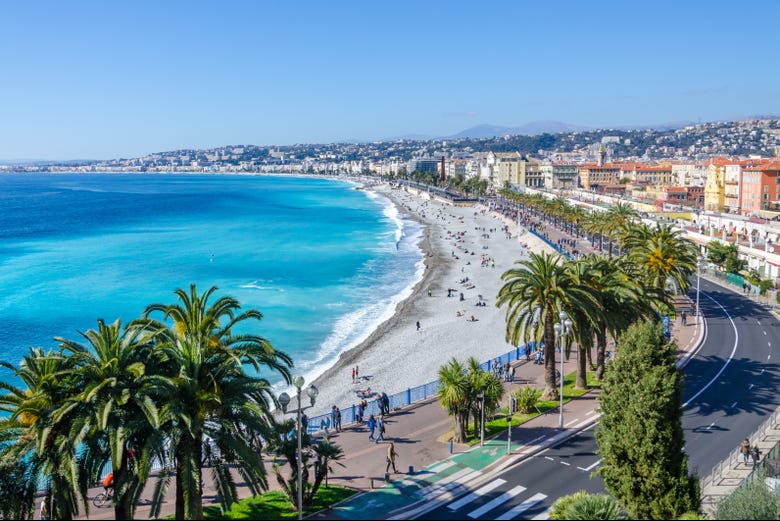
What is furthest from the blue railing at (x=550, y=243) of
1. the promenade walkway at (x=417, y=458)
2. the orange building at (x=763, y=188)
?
the promenade walkway at (x=417, y=458)

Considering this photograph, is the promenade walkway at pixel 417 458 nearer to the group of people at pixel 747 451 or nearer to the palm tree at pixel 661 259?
the group of people at pixel 747 451

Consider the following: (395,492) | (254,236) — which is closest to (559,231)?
(254,236)

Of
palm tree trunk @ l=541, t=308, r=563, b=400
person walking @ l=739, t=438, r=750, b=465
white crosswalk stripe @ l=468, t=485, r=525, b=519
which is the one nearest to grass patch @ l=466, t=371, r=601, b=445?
palm tree trunk @ l=541, t=308, r=563, b=400

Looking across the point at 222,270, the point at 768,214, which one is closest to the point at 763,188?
the point at 768,214

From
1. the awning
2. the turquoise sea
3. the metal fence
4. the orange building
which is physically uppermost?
Answer: the orange building

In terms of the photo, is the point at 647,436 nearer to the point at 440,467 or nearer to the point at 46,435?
the point at 440,467

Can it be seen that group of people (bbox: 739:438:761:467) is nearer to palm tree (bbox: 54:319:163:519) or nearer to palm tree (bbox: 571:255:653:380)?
palm tree (bbox: 571:255:653:380)
